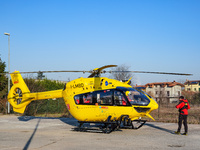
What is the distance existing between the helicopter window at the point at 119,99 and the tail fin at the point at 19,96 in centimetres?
680

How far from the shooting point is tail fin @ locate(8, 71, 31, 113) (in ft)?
52.5

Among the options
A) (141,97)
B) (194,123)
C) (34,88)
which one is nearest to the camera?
(141,97)

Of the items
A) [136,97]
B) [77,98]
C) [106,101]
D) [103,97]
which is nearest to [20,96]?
[77,98]

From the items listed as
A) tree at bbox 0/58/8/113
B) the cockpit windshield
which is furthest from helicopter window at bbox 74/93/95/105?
tree at bbox 0/58/8/113

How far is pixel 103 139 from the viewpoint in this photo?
10.4 m

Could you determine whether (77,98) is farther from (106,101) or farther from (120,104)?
(120,104)

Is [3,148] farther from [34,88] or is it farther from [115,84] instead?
[34,88]

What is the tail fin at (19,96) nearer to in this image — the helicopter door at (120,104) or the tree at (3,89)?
the helicopter door at (120,104)

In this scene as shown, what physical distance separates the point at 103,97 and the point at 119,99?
849 millimetres

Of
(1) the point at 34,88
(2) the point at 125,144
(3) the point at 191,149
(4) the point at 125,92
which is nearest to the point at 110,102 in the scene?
(4) the point at 125,92

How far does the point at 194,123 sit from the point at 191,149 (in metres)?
8.54

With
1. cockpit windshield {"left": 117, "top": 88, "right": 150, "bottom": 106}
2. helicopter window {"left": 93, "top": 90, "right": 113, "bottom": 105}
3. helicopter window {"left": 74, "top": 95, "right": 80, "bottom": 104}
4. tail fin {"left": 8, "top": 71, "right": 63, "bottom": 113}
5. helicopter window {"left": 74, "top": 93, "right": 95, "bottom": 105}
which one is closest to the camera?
cockpit windshield {"left": 117, "top": 88, "right": 150, "bottom": 106}

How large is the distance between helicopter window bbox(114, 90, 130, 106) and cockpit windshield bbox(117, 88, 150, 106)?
25 cm

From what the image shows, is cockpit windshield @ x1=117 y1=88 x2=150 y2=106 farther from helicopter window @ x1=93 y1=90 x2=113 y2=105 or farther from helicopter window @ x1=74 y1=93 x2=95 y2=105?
helicopter window @ x1=74 y1=93 x2=95 y2=105
